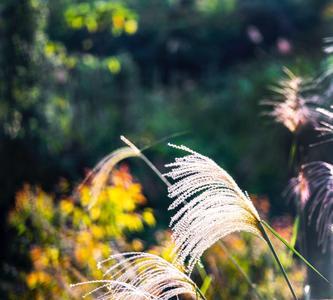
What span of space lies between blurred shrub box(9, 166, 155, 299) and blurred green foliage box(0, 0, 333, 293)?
381 millimetres

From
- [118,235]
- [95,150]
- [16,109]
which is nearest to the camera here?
[118,235]

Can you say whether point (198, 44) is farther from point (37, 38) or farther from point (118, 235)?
point (118, 235)

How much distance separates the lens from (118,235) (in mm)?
5113

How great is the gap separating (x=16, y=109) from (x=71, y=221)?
3182 millimetres

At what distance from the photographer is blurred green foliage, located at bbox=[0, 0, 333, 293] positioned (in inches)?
336

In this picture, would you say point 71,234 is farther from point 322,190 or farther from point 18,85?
point 18,85

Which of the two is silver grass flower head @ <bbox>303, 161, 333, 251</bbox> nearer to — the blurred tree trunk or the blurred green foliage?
the blurred green foliage

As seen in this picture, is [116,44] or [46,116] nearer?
[46,116]

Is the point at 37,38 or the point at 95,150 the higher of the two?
the point at 37,38

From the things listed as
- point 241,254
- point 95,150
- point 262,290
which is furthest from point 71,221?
point 95,150

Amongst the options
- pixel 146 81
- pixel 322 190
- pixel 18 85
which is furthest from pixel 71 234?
pixel 146 81

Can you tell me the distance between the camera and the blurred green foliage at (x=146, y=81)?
28.0 feet

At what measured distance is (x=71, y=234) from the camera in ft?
16.8

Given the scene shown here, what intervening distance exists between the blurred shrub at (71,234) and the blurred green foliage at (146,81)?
38cm
